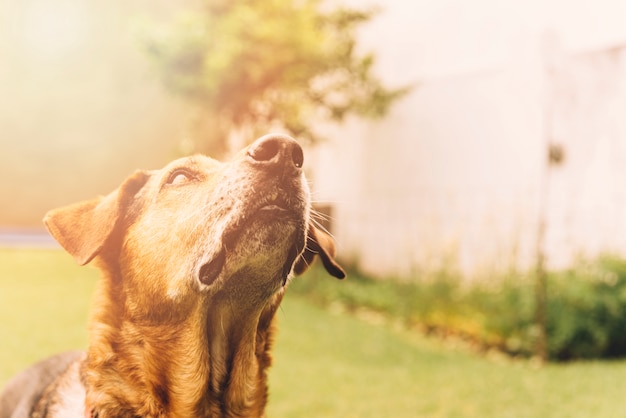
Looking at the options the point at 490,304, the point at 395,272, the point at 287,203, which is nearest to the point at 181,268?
the point at 287,203

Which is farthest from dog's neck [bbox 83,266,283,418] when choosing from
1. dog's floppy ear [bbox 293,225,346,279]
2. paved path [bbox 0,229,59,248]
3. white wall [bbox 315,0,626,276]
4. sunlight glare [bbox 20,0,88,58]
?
paved path [bbox 0,229,59,248]

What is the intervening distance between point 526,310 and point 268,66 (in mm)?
2801

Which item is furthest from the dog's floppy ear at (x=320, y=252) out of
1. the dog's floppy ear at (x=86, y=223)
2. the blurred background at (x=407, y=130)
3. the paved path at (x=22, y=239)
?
the paved path at (x=22, y=239)

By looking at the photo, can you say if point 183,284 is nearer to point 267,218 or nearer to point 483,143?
point 267,218

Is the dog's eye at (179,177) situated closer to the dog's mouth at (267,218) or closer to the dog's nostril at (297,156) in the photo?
the dog's mouth at (267,218)

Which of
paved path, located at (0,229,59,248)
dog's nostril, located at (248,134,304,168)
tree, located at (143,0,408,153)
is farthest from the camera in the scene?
paved path, located at (0,229,59,248)

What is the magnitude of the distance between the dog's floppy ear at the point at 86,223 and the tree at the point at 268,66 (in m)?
1.84

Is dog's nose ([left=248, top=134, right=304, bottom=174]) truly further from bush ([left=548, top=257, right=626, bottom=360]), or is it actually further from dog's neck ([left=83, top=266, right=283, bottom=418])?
bush ([left=548, top=257, right=626, bottom=360])

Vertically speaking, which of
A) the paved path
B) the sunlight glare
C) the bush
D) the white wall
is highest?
the sunlight glare

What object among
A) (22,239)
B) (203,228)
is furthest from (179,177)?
(22,239)

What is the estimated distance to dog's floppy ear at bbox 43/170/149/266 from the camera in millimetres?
1623

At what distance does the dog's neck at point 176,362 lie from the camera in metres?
1.69

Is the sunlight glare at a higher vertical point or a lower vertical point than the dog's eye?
higher

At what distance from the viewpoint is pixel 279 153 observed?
1408 mm
